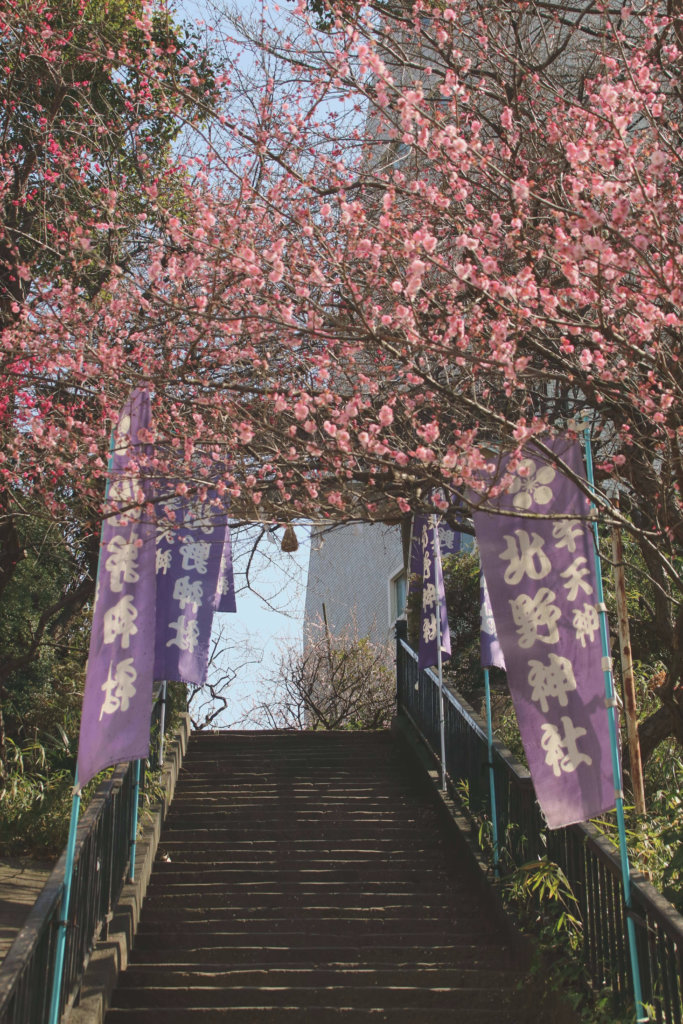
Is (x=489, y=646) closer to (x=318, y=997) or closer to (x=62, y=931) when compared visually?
(x=318, y=997)

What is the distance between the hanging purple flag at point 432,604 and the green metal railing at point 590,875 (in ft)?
2.11

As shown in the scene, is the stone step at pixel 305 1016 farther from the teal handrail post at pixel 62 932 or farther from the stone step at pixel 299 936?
the stone step at pixel 299 936

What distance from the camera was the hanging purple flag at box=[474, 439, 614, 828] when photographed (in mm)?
5922

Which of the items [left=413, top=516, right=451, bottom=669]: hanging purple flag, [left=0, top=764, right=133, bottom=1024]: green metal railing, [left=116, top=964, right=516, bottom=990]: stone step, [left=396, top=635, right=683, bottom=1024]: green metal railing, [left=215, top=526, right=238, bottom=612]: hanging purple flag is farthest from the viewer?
[left=215, top=526, right=238, bottom=612]: hanging purple flag

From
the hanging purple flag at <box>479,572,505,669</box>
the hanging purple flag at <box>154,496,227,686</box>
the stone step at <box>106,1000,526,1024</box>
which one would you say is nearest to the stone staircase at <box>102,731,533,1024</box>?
the stone step at <box>106,1000,526,1024</box>

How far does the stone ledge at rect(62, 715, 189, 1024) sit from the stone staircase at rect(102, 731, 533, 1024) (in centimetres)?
12

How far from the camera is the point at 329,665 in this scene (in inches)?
691

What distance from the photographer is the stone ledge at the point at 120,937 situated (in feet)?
20.4

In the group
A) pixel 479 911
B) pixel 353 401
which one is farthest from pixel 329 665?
pixel 353 401

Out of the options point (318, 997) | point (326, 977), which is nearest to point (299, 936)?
point (326, 977)

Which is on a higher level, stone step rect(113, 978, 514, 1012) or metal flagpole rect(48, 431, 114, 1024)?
metal flagpole rect(48, 431, 114, 1024)

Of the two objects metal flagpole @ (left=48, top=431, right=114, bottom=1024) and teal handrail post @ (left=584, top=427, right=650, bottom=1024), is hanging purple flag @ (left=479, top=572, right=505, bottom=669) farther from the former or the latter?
metal flagpole @ (left=48, top=431, right=114, bottom=1024)

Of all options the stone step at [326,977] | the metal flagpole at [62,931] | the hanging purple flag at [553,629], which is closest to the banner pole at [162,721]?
the stone step at [326,977]

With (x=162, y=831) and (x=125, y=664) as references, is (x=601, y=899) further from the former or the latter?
(x=162, y=831)
